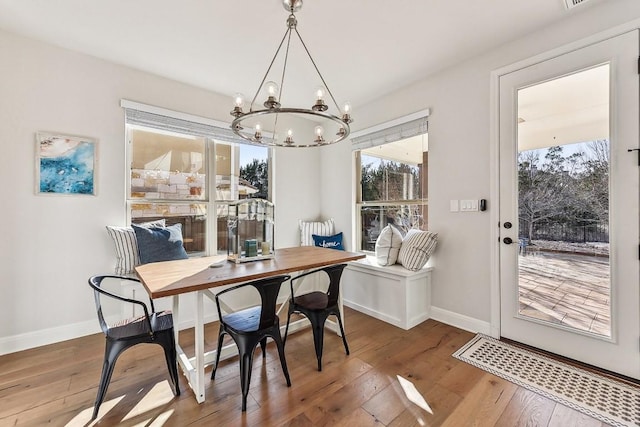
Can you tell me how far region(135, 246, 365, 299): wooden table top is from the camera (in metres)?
1.53

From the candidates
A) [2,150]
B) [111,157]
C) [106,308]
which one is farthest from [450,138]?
[2,150]

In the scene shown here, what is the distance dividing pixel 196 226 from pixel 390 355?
254 centimetres

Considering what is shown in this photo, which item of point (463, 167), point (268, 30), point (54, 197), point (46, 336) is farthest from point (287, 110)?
point (46, 336)

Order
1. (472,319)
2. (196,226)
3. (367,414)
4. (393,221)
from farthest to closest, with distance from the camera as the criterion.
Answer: (393,221)
(196,226)
(472,319)
(367,414)

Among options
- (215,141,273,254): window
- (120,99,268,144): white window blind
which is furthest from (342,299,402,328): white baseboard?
(120,99,268,144): white window blind

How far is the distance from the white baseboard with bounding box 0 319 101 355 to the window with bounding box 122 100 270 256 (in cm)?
109

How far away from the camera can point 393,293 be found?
9.36ft

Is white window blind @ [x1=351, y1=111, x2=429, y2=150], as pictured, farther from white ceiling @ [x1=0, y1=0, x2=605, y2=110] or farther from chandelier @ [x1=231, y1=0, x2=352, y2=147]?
chandelier @ [x1=231, y1=0, x2=352, y2=147]

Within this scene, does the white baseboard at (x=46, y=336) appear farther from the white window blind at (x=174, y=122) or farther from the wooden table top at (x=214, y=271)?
the white window blind at (x=174, y=122)

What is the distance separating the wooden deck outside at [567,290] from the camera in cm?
199

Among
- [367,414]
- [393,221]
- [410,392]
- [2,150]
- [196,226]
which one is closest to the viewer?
[367,414]

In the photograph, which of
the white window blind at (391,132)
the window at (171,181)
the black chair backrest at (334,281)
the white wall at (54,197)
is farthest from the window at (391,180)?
the white wall at (54,197)

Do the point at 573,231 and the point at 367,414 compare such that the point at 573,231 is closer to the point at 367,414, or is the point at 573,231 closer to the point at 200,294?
the point at 367,414

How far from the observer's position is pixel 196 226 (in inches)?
130
